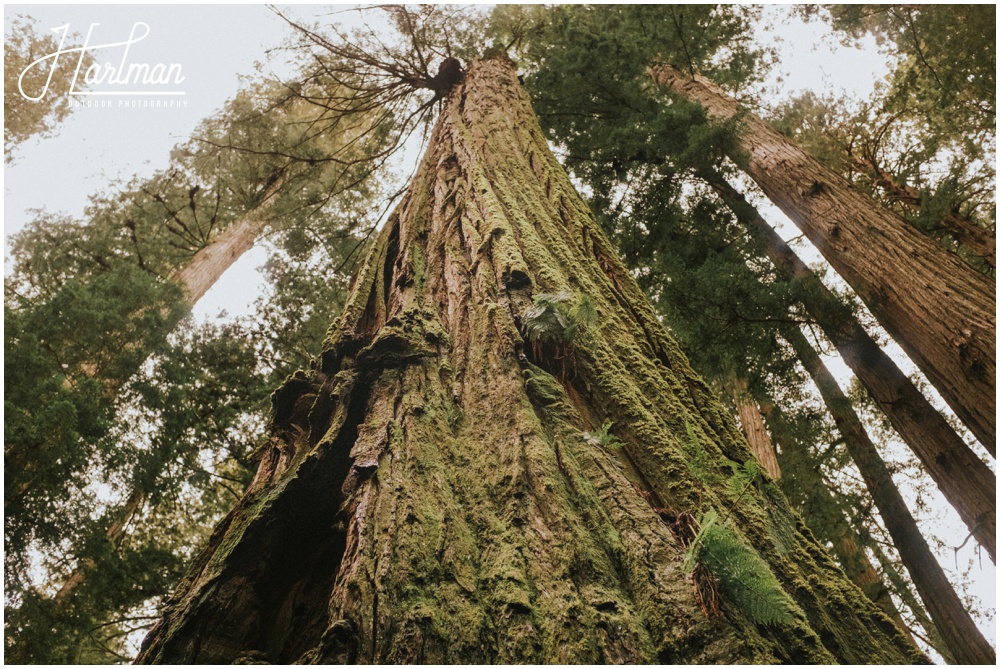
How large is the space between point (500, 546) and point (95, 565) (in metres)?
5.82

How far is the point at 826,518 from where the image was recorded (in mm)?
5984

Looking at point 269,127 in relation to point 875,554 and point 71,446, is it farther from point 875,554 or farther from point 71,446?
point 875,554

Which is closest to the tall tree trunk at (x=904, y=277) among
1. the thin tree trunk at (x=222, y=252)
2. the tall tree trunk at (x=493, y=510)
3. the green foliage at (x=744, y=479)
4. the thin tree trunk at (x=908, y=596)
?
the tall tree trunk at (x=493, y=510)

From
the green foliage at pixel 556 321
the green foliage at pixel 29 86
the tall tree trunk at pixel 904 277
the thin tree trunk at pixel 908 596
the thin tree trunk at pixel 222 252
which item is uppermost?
the green foliage at pixel 29 86

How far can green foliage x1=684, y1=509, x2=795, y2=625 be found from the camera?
3.40 feet

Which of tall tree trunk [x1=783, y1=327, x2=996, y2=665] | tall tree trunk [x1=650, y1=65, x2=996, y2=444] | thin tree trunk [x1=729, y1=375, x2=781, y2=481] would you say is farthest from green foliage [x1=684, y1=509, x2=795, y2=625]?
thin tree trunk [x1=729, y1=375, x2=781, y2=481]

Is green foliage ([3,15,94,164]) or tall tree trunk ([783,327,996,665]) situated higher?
green foliage ([3,15,94,164])

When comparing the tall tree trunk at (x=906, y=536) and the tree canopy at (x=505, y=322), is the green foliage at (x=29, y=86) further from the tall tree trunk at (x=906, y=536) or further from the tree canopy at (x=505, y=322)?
the tall tree trunk at (x=906, y=536)

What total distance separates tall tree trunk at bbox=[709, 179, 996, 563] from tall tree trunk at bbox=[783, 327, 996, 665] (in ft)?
2.03

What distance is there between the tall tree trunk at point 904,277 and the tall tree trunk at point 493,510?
6.66 feet

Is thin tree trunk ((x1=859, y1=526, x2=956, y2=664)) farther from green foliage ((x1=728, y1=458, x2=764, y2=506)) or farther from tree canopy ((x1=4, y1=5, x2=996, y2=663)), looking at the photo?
green foliage ((x1=728, y1=458, x2=764, y2=506))

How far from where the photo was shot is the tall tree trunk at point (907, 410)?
372 cm

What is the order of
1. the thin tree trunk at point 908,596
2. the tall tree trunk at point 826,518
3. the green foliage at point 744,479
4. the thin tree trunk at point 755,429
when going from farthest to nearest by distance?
the thin tree trunk at point 755,429
the thin tree trunk at point 908,596
the tall tree trunk at point 826,518
the green foliage at point 744,479

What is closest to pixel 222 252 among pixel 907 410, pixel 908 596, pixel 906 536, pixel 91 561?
pixel 91 561
